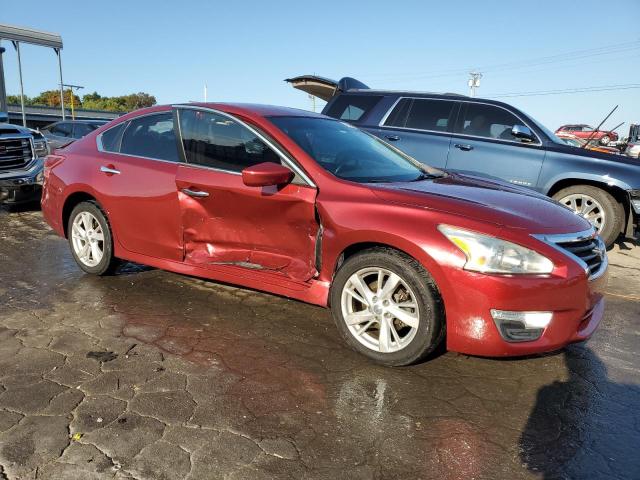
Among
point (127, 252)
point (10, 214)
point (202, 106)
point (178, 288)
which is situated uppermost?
point (202, 106)

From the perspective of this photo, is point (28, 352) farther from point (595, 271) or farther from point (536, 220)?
point (595, 271)

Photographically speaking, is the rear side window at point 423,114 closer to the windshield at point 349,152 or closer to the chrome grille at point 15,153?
the windshield at point 349,152

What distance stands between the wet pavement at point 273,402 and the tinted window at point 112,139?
54.9 inches

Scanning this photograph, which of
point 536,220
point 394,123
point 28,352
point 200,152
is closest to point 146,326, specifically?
point 28,352

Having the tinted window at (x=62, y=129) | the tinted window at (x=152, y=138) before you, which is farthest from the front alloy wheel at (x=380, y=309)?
the tinted window at (x=62, y=129)

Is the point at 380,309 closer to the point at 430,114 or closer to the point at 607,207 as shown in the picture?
the point at 607,207

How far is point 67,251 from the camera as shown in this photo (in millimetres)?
6008

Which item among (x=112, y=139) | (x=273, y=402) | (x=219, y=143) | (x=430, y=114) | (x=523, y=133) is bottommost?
(x=273, y=402)

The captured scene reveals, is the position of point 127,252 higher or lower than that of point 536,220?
lower

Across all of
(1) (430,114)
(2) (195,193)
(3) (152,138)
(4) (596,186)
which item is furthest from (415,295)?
(1) (430,114)

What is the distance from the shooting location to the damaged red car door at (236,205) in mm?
3547

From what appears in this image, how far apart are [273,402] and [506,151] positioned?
5118mm

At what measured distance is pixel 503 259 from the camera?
2840 mm

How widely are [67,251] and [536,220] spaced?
512 centimetres
